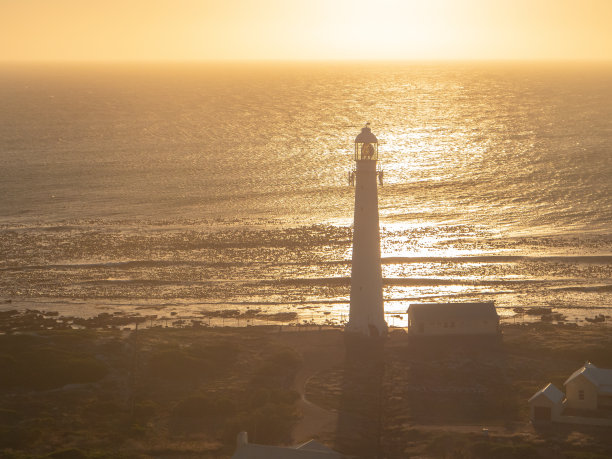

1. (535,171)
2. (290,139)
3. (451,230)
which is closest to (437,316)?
(451,230)

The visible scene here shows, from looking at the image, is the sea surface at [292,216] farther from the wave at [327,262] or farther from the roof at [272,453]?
the roof at [272,453]

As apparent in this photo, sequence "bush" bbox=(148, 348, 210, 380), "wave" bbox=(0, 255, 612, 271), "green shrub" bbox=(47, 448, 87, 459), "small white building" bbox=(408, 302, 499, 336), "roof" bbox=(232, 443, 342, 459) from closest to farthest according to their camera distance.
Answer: "roof" bbox=(232, 443, 342, 459) < "green shrub" bbox=(47, 448, 87, 459) < "bush" bbox=(148, 348, 210, 380) < "small white building" bbox=(408, 302, 499, 336) < "wave" bbox=(0, 255, 612, 271)

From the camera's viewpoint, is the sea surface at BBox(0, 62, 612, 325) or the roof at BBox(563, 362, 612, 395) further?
the sea surface at BBox(0, 62, 612, 325)

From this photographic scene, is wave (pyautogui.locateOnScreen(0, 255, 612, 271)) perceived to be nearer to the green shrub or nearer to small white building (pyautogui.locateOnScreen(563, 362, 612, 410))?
small white building (pyautogui.locateOnScreen(563, 362, 612, 410))

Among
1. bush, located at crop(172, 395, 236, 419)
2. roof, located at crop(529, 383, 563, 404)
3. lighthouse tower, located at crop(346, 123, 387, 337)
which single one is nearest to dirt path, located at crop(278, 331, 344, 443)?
lighthouse tower, located at crop(346, 123, 387, 337)

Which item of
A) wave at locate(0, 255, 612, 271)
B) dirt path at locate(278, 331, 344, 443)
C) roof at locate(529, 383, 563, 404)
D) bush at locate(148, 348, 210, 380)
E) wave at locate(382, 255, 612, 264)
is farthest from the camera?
wave at locate(0, 255, 612, 271)

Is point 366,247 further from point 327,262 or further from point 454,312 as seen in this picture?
point 327,262

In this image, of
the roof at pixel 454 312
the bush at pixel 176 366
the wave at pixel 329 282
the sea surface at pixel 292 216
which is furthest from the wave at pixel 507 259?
the bush at pixel 176 366
